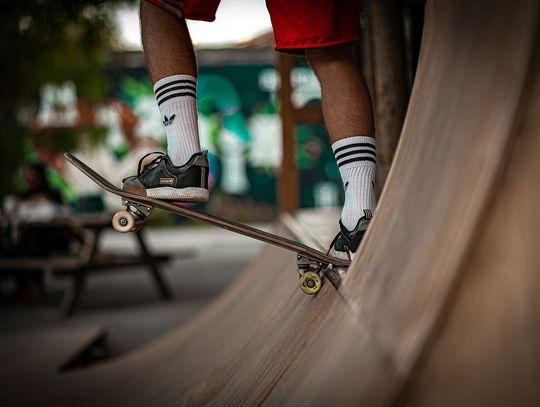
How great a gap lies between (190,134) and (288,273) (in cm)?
72

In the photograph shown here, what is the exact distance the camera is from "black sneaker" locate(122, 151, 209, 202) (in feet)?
6.93

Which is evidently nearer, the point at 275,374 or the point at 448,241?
the point at 448,241

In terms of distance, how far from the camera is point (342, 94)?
2.12 meters

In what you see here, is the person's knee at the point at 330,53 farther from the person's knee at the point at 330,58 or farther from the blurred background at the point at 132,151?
the blurred background at the point at 132,151

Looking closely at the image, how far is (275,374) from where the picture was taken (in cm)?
152

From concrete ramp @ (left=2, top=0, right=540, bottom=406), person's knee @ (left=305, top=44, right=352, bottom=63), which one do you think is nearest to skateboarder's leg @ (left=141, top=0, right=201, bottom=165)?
person's knee @ (left=305, top=44, right=352, bottom=63)

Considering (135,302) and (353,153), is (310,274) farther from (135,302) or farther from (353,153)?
(135,302)

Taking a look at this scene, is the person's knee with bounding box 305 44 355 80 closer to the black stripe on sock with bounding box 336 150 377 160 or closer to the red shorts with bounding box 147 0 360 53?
the red shorts with bounding box 147 0 360 53

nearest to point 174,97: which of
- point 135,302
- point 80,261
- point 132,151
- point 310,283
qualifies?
point 310,283

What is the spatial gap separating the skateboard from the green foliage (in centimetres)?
→ 625

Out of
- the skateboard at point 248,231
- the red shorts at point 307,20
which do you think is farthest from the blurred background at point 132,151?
the skateboard at point 248,231

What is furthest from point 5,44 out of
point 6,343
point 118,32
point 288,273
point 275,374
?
point 275,374

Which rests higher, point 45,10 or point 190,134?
point 45,10

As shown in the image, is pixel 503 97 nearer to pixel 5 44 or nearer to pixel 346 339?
pixel 346 339
